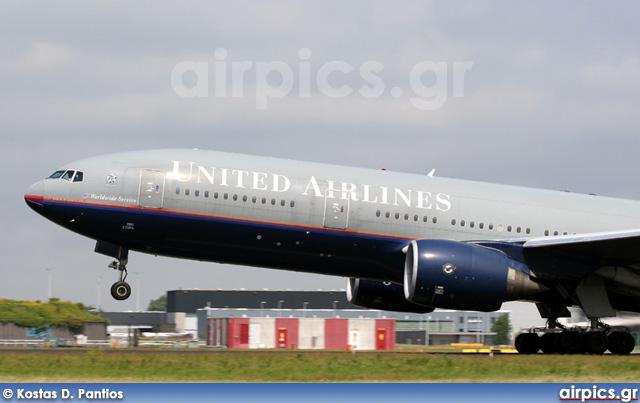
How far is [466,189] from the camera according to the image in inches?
1179

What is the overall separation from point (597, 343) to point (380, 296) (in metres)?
7.49

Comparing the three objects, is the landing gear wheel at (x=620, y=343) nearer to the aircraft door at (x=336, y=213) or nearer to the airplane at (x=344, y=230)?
the airplane at (x=344, y=230)

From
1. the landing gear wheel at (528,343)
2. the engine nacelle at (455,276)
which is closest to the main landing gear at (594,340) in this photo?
the landing gear wheel at (528,343)

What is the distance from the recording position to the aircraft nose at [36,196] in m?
27.5

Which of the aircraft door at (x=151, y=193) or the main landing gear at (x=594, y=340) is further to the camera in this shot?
the main landing gear at (x=594, y=340)

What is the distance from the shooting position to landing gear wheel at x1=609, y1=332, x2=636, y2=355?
2847 cm

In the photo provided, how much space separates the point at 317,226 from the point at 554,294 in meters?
7.49

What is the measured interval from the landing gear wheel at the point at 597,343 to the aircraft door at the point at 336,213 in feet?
26.2

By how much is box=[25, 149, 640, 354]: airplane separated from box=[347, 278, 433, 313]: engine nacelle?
105 inches

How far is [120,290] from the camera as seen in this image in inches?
1097

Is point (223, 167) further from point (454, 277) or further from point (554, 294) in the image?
point (554, 294)

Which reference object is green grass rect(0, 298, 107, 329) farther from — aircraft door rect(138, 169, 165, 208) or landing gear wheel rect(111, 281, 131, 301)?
aircraft door rect(138, 169, 165, 208)

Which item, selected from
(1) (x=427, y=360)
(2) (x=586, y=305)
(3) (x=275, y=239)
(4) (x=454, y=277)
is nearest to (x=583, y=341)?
A: (2) (x=586, y=305)

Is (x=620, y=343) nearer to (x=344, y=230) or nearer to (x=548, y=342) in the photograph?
(x=548, y=342)
